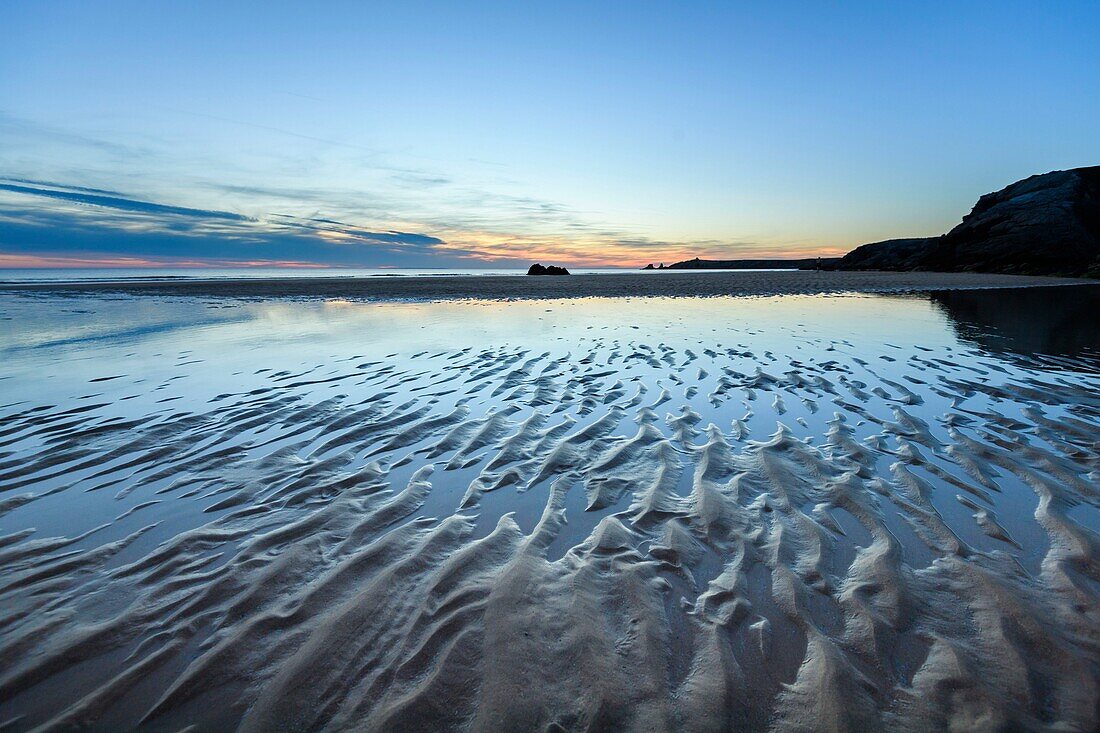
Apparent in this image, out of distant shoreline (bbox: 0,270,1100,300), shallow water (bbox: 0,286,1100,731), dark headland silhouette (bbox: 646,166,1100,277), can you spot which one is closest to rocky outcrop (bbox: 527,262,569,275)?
distant shoreline (bbox: 0,270,1100,300)

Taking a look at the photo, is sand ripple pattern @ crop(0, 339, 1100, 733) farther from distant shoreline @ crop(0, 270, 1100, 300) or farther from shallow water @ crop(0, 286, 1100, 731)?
distant shoreline @ crop(0, 270, 1100, 300)

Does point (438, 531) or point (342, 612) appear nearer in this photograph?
point (342, 612)

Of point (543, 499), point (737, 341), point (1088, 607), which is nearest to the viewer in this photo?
point (1088, 607)

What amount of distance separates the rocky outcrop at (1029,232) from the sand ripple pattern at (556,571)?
6008cm

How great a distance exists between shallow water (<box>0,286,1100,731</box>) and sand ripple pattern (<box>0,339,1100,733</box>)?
19 mm

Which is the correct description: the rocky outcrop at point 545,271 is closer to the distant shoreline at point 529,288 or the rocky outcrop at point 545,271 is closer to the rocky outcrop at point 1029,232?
the distant shoreline at point 529,288

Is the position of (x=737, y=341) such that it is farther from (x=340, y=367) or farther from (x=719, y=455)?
(x=340, y=367)

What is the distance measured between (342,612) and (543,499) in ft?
6.21

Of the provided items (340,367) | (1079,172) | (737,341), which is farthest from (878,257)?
(340,367)

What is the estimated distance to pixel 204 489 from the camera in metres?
4.71

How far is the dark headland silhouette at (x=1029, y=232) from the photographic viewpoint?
2205 inches

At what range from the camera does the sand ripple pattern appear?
2309 millimetres

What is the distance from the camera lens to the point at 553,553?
141 inches

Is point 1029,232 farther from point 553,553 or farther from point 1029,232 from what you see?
point 553,553
